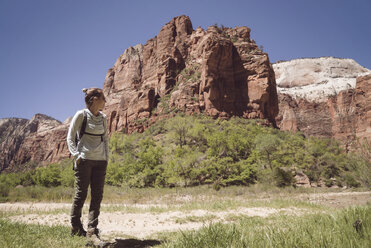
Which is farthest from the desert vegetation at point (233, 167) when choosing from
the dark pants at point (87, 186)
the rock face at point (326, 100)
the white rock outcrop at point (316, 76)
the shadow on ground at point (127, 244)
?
the white rock outcrop at point (316, 76)

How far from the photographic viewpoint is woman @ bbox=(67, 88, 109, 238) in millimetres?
3014

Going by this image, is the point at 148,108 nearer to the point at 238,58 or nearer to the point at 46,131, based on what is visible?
the point at 238,58

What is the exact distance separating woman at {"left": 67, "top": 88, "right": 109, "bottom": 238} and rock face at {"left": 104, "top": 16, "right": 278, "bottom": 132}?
44023mm

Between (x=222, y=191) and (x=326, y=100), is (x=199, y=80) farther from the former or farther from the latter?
(x=326, y=100)

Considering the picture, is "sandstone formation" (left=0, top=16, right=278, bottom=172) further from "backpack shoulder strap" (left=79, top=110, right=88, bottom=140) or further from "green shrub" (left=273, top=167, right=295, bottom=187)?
"backpack shoulder strap" (left=79, top=110, right=88, bottom=140)

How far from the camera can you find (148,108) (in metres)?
58.1

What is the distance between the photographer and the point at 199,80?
53344mm

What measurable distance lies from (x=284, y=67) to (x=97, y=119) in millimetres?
132719

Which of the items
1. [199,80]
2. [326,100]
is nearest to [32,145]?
[199,80]

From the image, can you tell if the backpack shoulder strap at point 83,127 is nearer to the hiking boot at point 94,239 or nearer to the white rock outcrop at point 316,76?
the hiking boot at point 94,239

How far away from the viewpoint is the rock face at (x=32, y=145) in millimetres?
92438

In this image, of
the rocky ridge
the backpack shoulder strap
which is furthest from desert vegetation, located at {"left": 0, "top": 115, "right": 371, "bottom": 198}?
the rocky ridge

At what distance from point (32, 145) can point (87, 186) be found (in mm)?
124715

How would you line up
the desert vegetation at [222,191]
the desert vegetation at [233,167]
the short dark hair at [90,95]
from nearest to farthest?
1. the desert vegetation at [222,191]
2. the short dark hair at [90,95]
3. the desert vegetation at [233,167]
